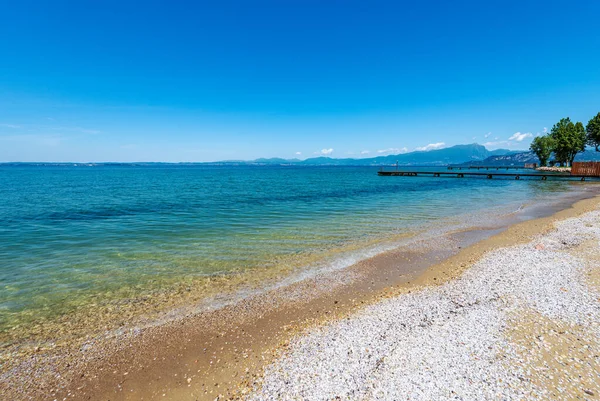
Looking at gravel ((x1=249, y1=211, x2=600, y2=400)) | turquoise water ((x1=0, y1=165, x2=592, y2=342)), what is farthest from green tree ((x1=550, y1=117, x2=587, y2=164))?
gravel ((x1=249, y1=211, x2=600, y2=400))

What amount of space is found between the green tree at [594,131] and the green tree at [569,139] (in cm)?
443

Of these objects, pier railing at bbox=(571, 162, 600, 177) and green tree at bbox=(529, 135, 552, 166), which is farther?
green tree at bbox=(529, 135, 552, 166)

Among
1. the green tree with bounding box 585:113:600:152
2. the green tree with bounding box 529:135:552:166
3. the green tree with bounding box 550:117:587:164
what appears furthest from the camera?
the green tree with bounding box 529:135:552:166

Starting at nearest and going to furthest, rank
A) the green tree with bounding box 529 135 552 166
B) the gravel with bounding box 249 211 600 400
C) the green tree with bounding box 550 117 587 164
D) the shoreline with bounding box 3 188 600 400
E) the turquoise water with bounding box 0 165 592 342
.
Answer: the gravel with bounding box 249 211 600 400 < the shoreline with bounding box 3 188 600 400 < the turquoise water with bounding box 0 165 592 342 < the green tree with bounding box 550 117 587 164 < the green tree with bounding box 529 135 552 166

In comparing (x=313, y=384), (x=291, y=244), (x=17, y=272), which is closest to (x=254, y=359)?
(x=313, y=384)

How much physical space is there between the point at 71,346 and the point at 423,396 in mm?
8465

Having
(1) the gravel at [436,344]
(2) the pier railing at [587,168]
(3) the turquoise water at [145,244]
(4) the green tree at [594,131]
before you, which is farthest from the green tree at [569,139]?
(1) the gravel at [436,344]

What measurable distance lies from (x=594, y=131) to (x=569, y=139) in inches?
569

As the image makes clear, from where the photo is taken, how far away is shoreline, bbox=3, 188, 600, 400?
557cm

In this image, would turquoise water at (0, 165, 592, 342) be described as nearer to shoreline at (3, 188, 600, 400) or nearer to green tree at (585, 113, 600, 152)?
shoreline at (3, 188, 600, 400)

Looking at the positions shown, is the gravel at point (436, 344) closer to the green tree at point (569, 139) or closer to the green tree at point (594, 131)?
the green tree at point (594, 131)

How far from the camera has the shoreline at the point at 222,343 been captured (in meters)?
5.57

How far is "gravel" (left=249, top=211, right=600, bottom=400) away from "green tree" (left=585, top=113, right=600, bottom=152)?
10725 cm

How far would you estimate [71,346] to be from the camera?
698cm
